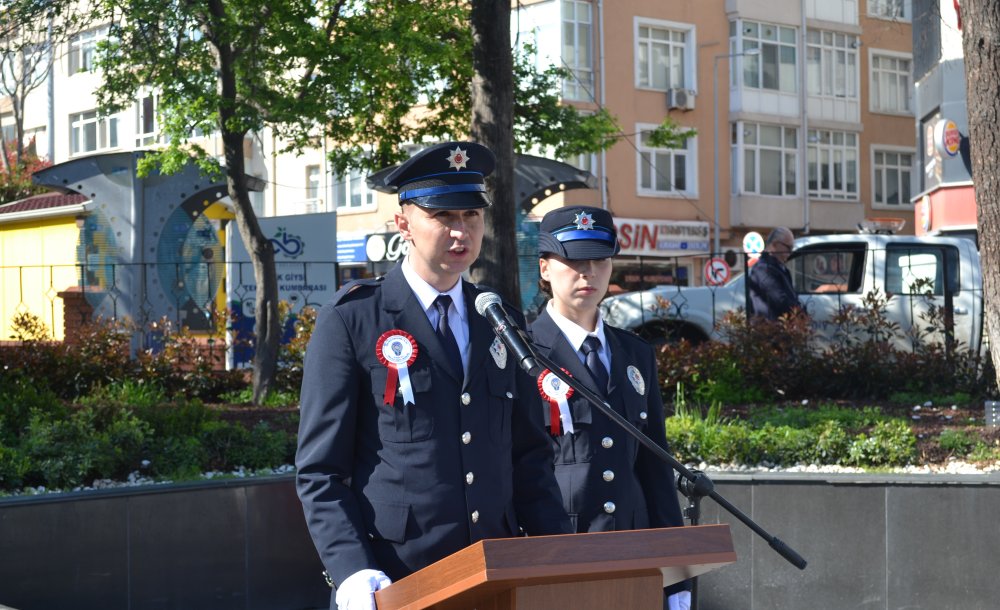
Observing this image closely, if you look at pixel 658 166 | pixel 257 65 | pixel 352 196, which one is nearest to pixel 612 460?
pixel 257 65

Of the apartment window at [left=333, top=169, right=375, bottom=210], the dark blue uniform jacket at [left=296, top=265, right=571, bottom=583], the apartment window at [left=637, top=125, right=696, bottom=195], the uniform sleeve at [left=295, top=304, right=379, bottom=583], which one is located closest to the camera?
the uniform sleeve at [left=295, top=304, right=379, bottom=583]

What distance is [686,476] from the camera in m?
3.60

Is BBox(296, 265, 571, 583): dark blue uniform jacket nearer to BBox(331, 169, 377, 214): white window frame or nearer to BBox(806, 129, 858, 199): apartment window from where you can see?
BBox(331, 169, 377, 214): white window frame

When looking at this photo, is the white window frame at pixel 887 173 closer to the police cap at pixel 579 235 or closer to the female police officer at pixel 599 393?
the police cap at pixel 579 235

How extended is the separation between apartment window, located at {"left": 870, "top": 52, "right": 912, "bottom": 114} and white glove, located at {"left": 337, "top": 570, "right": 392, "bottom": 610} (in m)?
44.0

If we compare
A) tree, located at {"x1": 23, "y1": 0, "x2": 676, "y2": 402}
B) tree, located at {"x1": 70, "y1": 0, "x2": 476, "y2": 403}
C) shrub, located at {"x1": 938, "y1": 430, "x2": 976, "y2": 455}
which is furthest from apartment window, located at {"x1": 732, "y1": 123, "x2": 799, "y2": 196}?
shrub, located at {"x1": 938, "y1": 430, "x2": 976, "y2": 455}

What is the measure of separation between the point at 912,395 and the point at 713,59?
100ft

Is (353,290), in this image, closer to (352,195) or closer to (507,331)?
(507,331)

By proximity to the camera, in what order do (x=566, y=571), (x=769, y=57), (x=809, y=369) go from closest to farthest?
(x=566, y=571) → (x=809, y=369) → (x=769, y=57)

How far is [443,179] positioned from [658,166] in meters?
36.3

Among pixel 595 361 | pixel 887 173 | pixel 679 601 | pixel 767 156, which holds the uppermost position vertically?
pixel 767 156

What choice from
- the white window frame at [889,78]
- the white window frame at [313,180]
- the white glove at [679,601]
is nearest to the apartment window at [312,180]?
the white window frame at [313,180]

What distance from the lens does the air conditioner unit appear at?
3925 centimetres

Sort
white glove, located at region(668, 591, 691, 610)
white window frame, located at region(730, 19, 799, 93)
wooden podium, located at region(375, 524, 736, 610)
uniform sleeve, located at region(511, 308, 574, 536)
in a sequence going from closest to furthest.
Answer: wooden podium, located at region(375, 524, 736, 610) < uniform sleeve, located at region(511, 308, 574, 536) < white glove, located at region(668, 591, 691, 610) < white window frame, located at region(730, 19, 799, 93)
